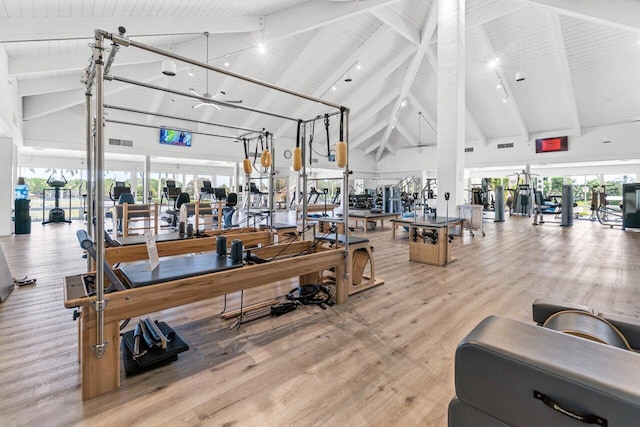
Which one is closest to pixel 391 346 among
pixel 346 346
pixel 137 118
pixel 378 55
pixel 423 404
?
pixel 346 346

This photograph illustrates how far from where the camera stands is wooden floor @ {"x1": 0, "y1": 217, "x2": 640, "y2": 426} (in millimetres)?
1533

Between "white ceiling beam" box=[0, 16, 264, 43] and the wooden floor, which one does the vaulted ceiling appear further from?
the wooden floor

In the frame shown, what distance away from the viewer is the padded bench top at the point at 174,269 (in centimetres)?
196

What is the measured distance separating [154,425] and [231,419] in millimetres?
360

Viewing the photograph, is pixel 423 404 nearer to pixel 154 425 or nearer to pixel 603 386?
pixel 603 386

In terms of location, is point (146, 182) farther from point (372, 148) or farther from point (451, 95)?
point (372, 148)

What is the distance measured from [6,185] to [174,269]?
25.9ft

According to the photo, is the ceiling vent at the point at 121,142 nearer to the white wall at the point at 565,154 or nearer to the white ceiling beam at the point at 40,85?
the white ceiling beam at the point at 40,85

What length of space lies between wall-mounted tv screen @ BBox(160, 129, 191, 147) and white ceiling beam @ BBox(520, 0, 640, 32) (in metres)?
11.0

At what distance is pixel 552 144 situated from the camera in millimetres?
12688

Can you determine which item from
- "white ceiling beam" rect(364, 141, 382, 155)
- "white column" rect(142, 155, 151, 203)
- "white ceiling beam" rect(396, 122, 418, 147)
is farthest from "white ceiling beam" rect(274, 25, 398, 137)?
"white ceiling beam" rect(364, 141, 382, 155)

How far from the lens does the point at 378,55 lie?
10.1 metres

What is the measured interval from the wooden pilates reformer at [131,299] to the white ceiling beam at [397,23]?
683cm

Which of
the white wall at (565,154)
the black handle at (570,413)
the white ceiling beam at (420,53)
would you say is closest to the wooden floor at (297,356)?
the black handle at (570,413)
